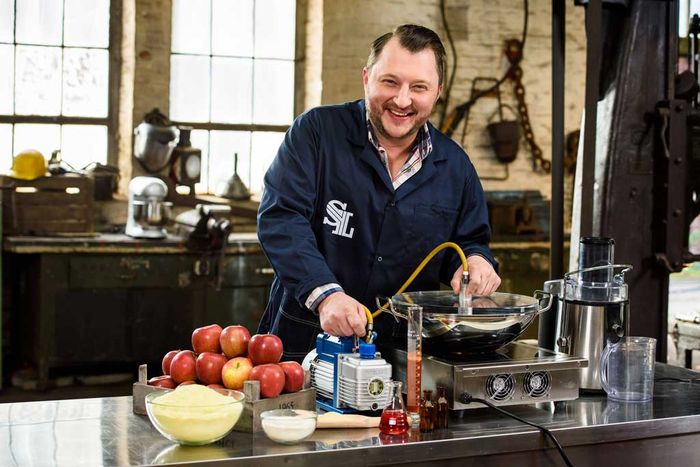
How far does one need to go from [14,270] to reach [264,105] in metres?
2.24

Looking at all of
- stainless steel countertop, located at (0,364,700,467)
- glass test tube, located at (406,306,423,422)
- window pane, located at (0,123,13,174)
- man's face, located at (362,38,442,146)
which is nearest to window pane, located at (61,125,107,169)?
window pane, located at (0,123,13,174)

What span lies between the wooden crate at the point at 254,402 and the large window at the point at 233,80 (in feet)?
16.9

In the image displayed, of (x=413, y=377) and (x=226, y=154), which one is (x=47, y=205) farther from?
(x=413, y=377)

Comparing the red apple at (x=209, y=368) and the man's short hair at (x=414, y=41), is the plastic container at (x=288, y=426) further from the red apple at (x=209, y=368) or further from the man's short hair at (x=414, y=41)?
the man's short hair at (x=414, y=41)

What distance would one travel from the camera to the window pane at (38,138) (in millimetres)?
6949

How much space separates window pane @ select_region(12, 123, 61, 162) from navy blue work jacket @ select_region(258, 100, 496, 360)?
14.4 ft

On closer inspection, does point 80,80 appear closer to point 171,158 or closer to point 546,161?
point 171,158

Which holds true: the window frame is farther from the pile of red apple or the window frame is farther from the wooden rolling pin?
the wooden rolling pin

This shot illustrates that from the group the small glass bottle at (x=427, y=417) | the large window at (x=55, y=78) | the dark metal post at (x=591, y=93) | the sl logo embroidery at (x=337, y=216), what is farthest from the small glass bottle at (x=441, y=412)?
the large window at (x=55, y=78)

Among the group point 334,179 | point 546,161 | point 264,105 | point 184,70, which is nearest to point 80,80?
point 184,70

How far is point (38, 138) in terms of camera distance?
701cm

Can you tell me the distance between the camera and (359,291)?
121 inches

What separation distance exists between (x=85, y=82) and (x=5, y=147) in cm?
73

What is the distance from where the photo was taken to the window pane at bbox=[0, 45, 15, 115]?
22.7 feet
